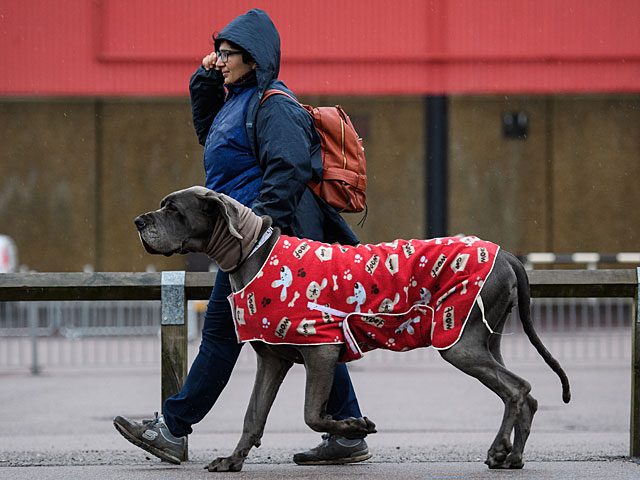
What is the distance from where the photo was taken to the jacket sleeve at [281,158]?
507 cm

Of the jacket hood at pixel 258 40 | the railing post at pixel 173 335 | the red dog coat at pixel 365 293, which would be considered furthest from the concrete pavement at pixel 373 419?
the jacket hood at pixel 258 40

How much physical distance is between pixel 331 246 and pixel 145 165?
1633 cm

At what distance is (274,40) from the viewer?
213 inches

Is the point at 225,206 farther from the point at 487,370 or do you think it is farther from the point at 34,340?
the point at 34,340

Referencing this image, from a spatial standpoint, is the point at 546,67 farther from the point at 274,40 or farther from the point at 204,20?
the point at 274,40

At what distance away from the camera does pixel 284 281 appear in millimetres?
4867

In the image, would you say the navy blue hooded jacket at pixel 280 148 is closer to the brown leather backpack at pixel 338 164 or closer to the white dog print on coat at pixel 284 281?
the brown leather backpack at pixel 338 164

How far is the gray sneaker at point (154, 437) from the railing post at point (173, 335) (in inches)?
10.6

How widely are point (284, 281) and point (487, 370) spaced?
99 centimetres

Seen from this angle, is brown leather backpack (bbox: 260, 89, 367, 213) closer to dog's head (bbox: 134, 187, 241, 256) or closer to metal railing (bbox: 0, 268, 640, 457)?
dog's head (bbox: 134, 187, 241, 256)

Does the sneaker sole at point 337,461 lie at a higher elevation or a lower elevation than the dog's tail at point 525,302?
lower

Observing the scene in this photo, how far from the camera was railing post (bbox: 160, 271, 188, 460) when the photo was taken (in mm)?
5637

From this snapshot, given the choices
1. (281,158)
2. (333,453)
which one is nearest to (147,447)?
(333,453)

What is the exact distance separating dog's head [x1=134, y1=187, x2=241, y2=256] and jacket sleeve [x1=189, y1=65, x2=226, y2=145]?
0.75m
